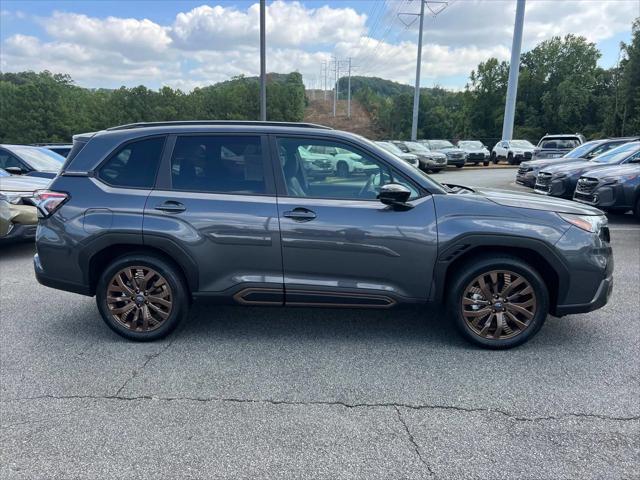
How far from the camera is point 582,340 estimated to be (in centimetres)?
404

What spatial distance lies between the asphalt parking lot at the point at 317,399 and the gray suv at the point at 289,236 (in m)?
0.40

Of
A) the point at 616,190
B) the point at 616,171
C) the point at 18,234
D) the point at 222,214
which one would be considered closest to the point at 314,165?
the point at 222,214

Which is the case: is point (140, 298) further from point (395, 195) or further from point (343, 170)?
point (395, 195)

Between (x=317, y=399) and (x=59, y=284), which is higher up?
(x=59, y=284)

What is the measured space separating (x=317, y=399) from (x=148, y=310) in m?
1.74

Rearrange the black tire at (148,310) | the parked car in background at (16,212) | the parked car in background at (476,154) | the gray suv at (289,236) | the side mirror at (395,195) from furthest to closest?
the parked car in background at (476,154) < the parked car in background at (16,212) < the black tire at (148,310) < the gray suv at (289,236) < the side mirror at (395,195)

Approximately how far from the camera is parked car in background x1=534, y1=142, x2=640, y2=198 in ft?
34.1

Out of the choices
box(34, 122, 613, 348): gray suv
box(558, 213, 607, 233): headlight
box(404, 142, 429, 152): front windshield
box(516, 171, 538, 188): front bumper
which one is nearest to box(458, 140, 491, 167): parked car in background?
box(404, 142, 429, 152): front windshield

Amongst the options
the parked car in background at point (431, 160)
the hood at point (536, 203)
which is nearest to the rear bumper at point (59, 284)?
the hood at point (536, 203)

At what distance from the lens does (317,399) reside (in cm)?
314

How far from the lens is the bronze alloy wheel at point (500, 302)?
12.3 ft

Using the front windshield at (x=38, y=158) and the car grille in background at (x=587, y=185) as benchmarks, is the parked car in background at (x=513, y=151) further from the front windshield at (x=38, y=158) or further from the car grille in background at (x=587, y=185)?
the front windshield at (x=38, y=158)

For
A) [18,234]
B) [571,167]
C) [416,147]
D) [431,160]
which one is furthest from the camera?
[416,147]

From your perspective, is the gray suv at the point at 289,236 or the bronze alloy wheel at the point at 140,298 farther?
the bronze alloy wheel at the point at 140,298
